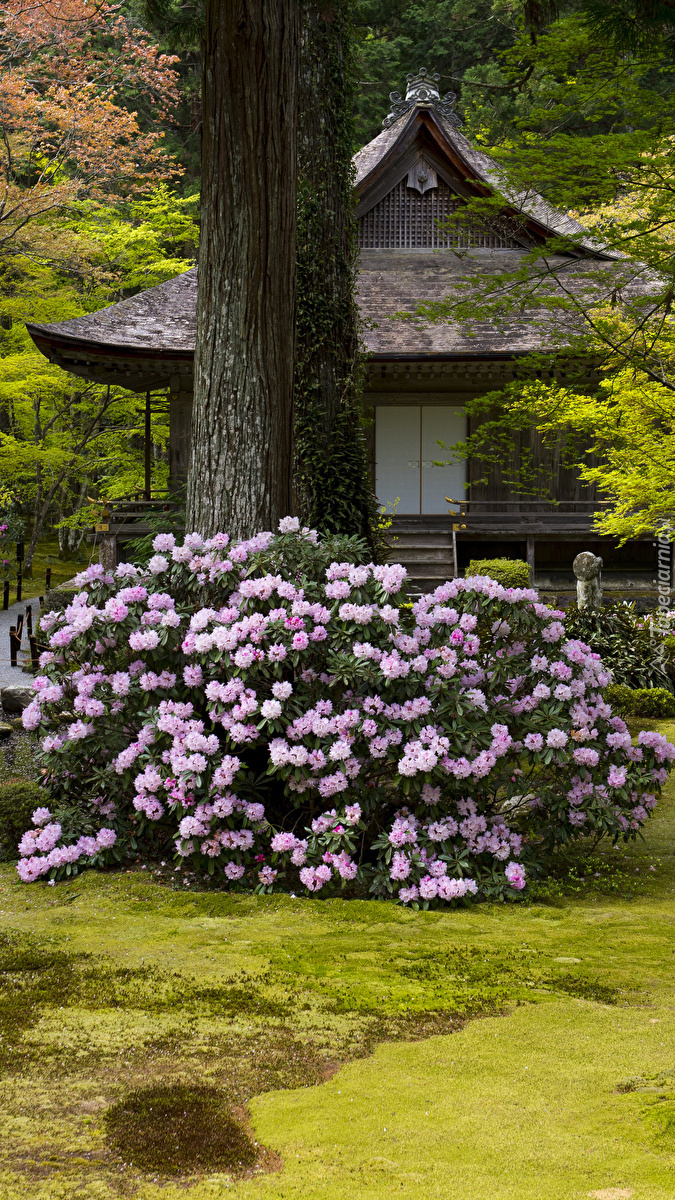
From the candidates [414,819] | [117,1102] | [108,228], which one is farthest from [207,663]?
[108,228]

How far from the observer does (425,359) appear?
1655 cm

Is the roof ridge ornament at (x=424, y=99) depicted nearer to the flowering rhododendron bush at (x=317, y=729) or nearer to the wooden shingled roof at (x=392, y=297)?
the wooden shingled roof at (x=392, y=297)

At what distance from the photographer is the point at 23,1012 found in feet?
10.8

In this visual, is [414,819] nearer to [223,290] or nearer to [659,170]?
[223,290]

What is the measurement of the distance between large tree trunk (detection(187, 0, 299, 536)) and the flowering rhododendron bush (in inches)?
16.2

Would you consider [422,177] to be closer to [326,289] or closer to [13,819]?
[326,289]

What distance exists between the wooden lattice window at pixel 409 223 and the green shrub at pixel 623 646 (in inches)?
381

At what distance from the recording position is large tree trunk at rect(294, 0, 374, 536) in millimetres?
7809

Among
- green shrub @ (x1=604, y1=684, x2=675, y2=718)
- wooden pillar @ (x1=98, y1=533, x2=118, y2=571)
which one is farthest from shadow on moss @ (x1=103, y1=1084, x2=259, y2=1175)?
wooden pillar @ (x1=98, y1=533, x2=118, y2=571)

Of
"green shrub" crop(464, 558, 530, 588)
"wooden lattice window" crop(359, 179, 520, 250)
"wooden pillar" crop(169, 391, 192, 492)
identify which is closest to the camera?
"green shrub" crop(464, 558, 530, 588)

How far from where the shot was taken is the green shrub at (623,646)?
37.4 ft

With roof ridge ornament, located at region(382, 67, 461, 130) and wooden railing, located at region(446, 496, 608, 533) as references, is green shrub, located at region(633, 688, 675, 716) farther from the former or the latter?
roof ridge ornament, located at region(382, 67, 461, 130)

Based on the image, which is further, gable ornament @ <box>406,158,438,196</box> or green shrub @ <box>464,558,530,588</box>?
gable ornament @ <box>406,158,438,196</box>

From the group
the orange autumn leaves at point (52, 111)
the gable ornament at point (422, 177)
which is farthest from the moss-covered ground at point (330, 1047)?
the gable ornament at point (422, 177)
